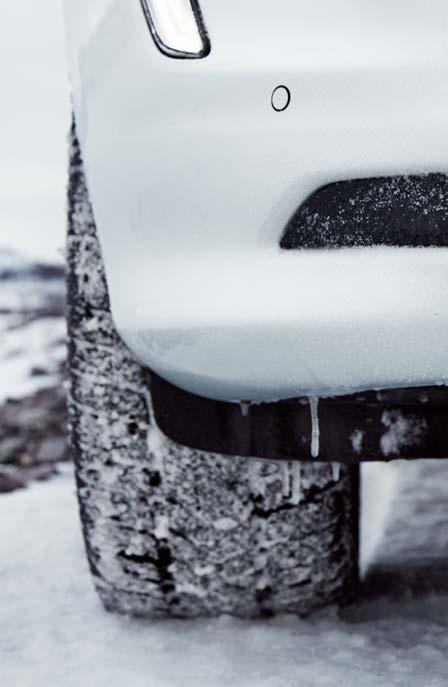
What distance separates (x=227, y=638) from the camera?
1340 millimetres

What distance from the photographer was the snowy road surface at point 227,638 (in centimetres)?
122

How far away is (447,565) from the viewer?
166cm

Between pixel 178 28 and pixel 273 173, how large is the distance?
0.74 feet

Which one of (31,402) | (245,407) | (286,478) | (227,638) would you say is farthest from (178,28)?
(31,402)

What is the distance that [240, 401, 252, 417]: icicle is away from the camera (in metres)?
1.09

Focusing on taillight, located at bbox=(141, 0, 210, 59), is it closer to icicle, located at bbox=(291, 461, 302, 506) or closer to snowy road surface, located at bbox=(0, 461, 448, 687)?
icicle, located at bbox=(291, 461, 302, 506)

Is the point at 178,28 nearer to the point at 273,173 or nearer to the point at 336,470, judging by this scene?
the point at 273,173

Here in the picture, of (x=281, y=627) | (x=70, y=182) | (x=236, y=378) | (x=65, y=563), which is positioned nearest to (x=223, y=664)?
(x=281, y=627)

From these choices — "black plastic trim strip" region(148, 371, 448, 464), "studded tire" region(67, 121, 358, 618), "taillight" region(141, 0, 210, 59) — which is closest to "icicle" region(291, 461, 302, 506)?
"studded tire" region(67, 121, 358, 618)

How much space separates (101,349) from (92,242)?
18cm

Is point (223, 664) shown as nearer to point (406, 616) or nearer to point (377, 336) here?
point (406, 616)

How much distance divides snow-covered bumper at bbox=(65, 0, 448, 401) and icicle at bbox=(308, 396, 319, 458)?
0.02 meters

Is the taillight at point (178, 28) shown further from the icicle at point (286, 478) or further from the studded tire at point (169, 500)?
the icicle at point (286, 478)

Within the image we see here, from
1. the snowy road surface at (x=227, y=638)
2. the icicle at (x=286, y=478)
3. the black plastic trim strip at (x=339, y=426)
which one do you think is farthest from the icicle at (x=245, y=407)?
the snowy road surface at (x=227, y=638)
